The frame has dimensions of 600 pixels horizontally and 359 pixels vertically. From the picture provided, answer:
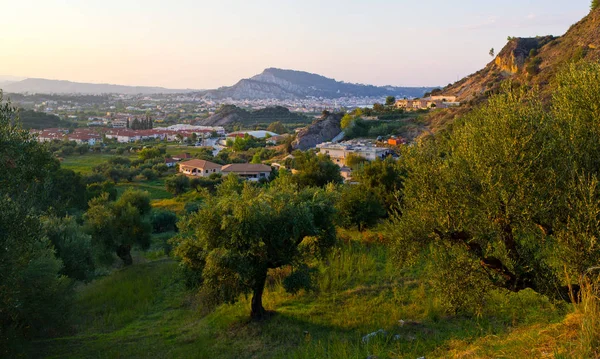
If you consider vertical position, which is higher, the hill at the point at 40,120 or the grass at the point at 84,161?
the hill at the point at 40,120

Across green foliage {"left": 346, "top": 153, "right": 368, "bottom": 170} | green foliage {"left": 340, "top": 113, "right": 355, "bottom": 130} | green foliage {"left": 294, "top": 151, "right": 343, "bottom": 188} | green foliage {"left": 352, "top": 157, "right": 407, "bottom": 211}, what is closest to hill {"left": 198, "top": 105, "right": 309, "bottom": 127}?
green foliage {"left": 340, "top": 113, "right": 355, "bottom": 130}

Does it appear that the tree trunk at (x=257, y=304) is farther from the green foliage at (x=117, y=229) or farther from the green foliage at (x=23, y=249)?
the green foliage at (x=117, y=229)

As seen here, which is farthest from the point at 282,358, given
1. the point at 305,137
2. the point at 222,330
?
the point at 305,137

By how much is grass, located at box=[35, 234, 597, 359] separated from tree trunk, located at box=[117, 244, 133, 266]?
4.51m

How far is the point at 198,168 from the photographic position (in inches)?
2512

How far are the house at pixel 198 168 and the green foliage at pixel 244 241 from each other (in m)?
48.6

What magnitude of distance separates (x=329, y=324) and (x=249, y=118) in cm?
17038

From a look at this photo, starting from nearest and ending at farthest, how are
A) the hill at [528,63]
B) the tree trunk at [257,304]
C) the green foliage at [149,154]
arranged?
the tree trunk at [257,304] < the hill at [528,63] < the green foliage at [149,154]

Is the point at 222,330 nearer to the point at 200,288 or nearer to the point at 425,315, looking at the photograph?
the point at 200,288

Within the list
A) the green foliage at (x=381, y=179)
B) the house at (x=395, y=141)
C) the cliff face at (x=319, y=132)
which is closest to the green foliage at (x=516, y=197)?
the green foliage at (x=381, y=179)

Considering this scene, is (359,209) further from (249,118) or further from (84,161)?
(249,118)

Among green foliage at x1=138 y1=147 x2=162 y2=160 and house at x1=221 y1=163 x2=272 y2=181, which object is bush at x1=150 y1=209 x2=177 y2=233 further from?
green foliage at x1=138 y1=147 x2=162 y2=160

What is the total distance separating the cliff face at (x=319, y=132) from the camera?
88.1m

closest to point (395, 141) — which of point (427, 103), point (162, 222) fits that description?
point (427, 103)
